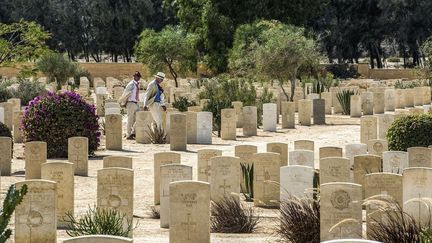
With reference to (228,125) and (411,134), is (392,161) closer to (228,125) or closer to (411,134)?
(411,134)

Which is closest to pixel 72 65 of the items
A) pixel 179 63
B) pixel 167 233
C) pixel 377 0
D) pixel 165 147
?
pixel 179 63

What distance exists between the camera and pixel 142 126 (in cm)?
2886

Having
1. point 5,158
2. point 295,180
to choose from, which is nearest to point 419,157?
point 295,180

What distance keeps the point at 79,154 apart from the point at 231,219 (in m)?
6.64

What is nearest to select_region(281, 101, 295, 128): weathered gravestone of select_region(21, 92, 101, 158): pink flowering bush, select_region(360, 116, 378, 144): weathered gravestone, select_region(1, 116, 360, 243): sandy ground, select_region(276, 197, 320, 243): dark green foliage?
select_region(1, 116, 360, 243): sandy ground

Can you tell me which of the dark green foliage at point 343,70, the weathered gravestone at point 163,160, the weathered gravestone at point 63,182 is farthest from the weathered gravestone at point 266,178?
the dark green foliage at point 343,70

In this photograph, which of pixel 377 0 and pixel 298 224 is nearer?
pixel 298 224

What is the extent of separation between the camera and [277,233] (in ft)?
49.9

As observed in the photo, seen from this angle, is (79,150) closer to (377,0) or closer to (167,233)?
(167,233)

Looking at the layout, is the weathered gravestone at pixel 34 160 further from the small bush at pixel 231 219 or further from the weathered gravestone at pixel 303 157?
the small bush at pixel 231 219

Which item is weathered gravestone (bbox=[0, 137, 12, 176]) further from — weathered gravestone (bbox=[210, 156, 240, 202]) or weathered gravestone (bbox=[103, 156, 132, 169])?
weathered gravestone (bbox=[210, 156, 240, 202])

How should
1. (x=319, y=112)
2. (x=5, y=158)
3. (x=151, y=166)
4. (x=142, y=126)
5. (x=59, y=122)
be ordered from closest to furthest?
1. (x=5, y=158)
2. (x=151, y=166)
3. (x=59, y=122)
4. (x=142, y=126)
5. (x=319, y=112)

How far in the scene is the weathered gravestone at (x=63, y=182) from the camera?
53.4 feet

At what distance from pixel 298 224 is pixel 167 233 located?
199cm
